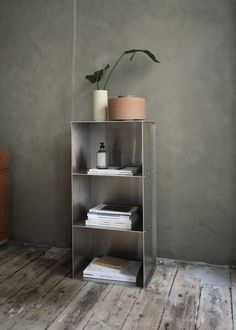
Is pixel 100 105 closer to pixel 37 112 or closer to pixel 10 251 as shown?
pixel 37 112

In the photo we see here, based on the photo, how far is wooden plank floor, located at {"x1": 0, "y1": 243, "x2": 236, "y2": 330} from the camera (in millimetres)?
1945

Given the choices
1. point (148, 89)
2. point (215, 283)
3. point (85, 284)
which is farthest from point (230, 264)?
point (148, 89)

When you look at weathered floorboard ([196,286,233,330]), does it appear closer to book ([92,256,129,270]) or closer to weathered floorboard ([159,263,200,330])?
weathered floorboard ([159,263,200,330])

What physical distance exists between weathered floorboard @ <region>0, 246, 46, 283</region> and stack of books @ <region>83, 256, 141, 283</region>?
60 centimetres

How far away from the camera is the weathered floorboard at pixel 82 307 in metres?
1.93

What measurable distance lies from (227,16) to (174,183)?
52.8 inches

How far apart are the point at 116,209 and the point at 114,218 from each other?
0.52 ft

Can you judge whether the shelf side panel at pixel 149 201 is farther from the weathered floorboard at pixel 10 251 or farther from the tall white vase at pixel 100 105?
the weathered floorboard at pixel 10 251

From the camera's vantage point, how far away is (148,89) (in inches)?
110

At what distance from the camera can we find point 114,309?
2.09 meters

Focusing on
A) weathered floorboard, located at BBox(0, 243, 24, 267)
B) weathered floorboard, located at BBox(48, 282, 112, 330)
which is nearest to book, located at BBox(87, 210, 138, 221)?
weathered floorboard, located at BBox(48, 282, 112, 330)

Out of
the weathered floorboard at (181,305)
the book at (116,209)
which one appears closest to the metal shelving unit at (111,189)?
the book at (116,209)

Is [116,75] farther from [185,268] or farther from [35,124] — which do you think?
[185,268]

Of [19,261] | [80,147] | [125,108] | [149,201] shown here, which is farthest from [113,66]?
[19,261]
